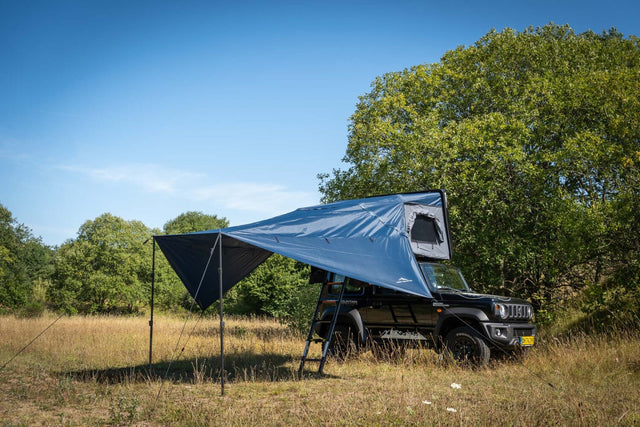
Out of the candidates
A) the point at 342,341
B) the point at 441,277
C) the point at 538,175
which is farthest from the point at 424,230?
the point at 538,175

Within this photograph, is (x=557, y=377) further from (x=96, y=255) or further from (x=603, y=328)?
(x=96, y=255)

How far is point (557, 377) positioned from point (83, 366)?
31.7 ft

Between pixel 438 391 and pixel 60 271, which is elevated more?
pixel 60 271

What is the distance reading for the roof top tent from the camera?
8.27 metres

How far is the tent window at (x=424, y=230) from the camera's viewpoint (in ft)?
33.6

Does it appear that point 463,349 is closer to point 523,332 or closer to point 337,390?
point 523,332

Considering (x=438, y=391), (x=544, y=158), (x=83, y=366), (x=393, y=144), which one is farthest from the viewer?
(x=393, y=144)

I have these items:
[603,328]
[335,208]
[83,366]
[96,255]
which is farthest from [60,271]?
[603,328]

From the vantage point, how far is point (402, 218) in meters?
9.63

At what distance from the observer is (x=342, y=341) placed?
1093 cm

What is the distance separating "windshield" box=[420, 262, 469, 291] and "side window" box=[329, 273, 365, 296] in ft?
4.59

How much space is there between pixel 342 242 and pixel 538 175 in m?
9.15

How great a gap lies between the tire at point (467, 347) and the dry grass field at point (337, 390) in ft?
0.81

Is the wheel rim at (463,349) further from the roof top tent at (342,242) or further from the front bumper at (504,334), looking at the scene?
the roof top tent at (342,242)
